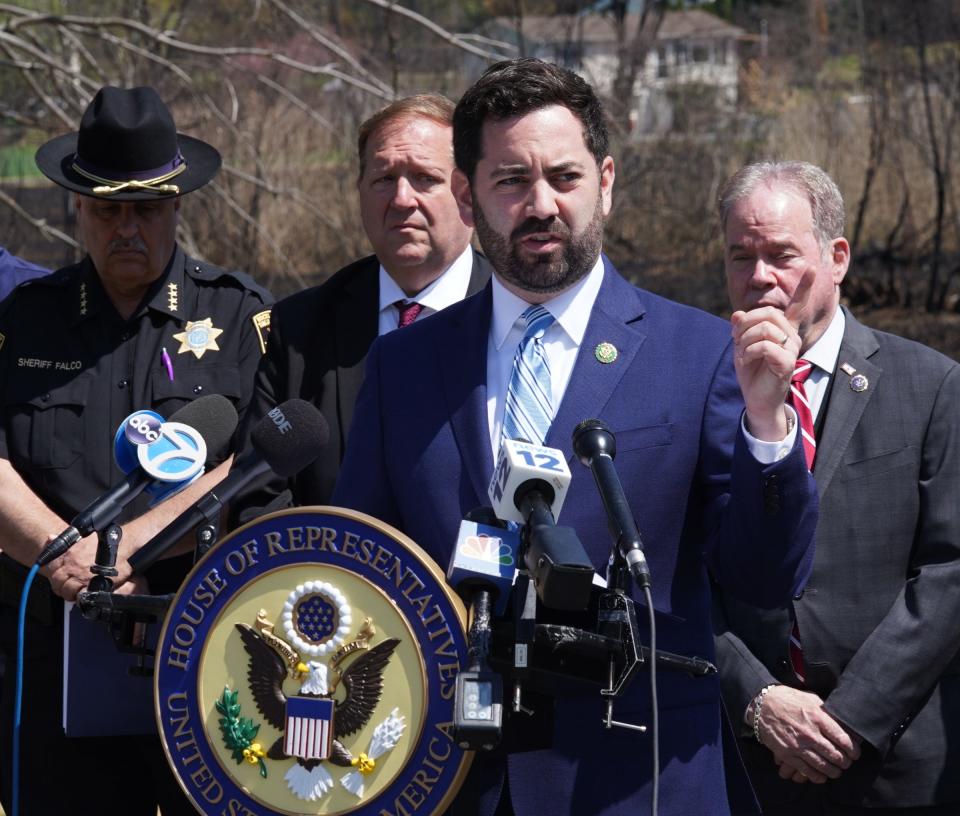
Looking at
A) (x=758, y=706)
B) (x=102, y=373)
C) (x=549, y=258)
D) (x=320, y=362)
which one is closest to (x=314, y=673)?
(x=549, y=258)

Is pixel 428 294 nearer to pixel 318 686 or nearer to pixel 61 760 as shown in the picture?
pixel 61 760

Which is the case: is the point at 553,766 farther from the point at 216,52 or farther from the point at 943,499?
the point at 216,52

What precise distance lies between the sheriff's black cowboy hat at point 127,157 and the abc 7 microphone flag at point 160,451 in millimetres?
1366

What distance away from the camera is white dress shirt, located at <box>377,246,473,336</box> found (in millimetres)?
3941

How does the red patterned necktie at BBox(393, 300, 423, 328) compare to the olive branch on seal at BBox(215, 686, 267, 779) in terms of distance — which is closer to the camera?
the olive branch on seal at BBox(215, 686, 267, 779)

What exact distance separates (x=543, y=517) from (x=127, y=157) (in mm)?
2342

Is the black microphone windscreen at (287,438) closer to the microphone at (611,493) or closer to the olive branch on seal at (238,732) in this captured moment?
the olive branch on seal at (238,732)

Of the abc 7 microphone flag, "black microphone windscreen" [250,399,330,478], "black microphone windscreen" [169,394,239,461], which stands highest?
"black microphone windscreen" [250,399,330,478]

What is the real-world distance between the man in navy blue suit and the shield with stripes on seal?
0.34 metres

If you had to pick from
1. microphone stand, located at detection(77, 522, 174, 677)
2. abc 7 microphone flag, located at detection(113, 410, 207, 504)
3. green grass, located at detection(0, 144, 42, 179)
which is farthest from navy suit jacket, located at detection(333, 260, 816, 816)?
green grass, located at detection(0, 144, 42, 179)

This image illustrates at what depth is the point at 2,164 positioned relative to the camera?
437 inches

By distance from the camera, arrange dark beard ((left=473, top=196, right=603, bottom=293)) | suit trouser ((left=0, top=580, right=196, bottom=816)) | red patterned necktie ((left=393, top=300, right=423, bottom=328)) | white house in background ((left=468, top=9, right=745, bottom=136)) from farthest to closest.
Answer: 1. white house in background ((left=468, top=9, right=745, bottom=136))
2. red patterned necktie ((left=393, top=300, right=423, bottom=328))
3. suit trouser ((left=0, top=580, right=196, bottom=816))
4. dark beard ((left=473, top=196, right=603, bottom=293))

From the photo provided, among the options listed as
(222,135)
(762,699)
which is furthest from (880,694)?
(222,135)

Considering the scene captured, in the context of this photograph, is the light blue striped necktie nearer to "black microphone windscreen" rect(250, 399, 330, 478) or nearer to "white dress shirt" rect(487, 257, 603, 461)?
"white dress shirt" rect(487, 257, 603, 461)
